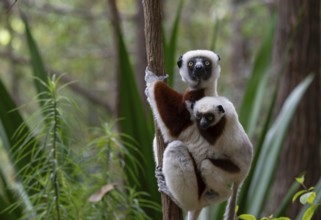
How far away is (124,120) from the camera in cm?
425

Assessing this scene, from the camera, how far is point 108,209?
3.45 meters

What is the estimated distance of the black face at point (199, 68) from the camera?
300cm

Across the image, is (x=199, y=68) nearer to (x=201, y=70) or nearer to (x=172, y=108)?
(x=201, y=70)

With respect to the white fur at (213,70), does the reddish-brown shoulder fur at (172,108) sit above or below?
below

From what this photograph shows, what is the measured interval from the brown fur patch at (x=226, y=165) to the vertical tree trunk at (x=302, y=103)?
331 centimetres

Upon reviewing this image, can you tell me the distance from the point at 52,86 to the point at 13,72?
8.09m

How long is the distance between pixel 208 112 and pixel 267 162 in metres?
1.85

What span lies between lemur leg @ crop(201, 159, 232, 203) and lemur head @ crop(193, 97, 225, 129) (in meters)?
0.24

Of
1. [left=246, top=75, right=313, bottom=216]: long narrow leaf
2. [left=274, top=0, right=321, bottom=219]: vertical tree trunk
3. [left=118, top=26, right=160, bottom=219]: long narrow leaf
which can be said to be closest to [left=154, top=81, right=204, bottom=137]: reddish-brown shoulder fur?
[left=118, top=26, right=160, bottom=219]: long narrow leaf

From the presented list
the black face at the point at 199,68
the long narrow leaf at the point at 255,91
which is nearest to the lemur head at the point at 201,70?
the black face at the point at 199,68

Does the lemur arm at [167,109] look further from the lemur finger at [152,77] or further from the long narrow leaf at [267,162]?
the long narrow leaf at [267,162]

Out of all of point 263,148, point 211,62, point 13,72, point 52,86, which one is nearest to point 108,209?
point 52,86

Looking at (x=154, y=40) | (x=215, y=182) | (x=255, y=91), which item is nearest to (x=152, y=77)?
(x=154, y=40)

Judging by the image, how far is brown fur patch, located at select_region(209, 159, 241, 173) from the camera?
9.54 feet
